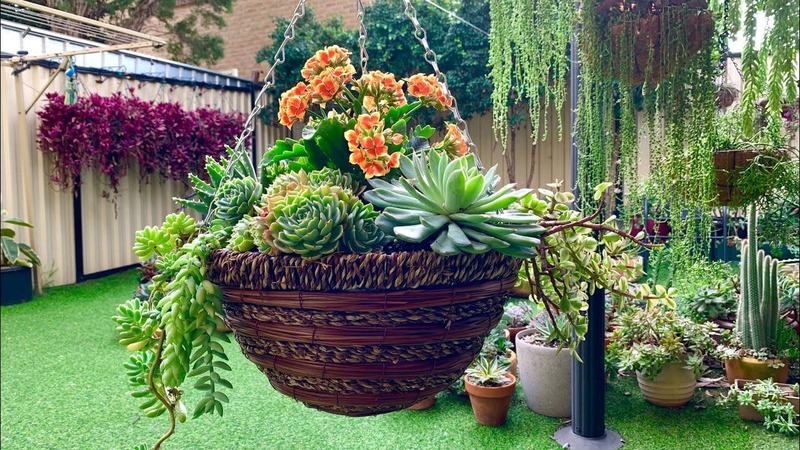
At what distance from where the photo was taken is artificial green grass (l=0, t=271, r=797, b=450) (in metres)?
2.19

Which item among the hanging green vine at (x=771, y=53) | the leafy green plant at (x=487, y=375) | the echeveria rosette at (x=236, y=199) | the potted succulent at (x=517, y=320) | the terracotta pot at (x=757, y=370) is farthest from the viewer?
the potted succulent at (x=517, y=320)

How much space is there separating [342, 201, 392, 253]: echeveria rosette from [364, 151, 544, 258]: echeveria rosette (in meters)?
0.01

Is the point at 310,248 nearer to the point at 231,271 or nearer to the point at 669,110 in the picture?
the point at 231,271

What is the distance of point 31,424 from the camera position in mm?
2312

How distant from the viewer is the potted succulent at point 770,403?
2240 millimetres

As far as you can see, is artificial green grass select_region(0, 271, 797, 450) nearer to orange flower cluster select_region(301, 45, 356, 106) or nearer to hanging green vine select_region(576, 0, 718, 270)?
hanging green vine select_region(576, 0, 718, 270)

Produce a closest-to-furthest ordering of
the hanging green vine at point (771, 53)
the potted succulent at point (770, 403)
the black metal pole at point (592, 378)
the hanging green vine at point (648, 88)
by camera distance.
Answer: the hanging green vine at point (771, 53) → the hanging green vine at point (648, 88) → the black metal pole at point (592, 378) → the potted succulent at point (770, 403)

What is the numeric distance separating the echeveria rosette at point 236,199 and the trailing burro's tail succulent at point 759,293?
246 centimetres

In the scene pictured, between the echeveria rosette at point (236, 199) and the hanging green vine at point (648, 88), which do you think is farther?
the hanging green vine at point (648, 88)

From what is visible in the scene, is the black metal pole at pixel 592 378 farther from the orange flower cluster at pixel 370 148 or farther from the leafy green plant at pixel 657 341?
Answer: the orange flower cluster at pixel 370 148

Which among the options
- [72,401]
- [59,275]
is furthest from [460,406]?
[59,275]

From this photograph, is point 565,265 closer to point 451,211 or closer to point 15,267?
point 451,211

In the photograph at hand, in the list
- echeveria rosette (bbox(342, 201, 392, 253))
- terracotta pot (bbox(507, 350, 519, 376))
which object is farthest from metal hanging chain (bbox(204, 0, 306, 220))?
terracotta pot (bbox(507, 350, 519, 376))

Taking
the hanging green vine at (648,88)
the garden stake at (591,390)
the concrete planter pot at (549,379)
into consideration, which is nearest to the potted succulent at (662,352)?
the concrete planter pot at (549,379)
